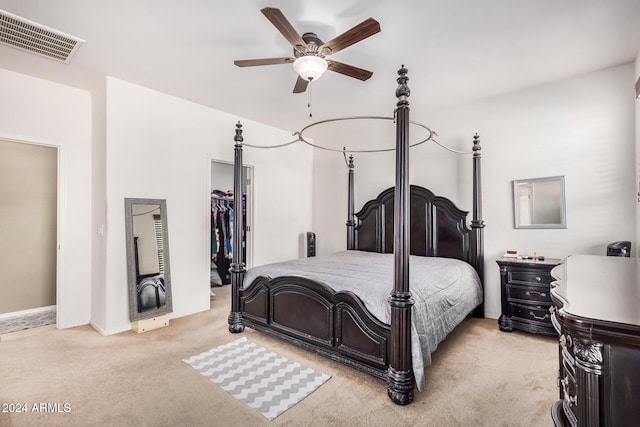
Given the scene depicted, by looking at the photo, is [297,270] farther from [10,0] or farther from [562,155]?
[562,155]

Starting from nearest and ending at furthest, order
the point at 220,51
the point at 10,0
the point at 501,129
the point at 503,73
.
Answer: the point at 10,0 < the point at 220,51 < the point at 503,73 < the point at 501,129

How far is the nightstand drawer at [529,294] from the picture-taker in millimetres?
3104

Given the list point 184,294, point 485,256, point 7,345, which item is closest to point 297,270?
point 184,294

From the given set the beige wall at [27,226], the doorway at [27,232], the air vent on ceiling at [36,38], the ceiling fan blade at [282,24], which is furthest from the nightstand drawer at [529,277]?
the beige wall at [27,226]

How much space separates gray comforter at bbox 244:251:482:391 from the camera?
221 centimetres

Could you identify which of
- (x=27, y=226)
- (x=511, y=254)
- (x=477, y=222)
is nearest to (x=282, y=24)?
(x=477, y=222)

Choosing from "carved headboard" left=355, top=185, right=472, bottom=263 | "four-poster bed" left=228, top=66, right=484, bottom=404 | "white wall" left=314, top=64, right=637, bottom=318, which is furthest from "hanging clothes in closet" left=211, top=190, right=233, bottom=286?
"white wall" left=314, top=64, right=637, bottom=318

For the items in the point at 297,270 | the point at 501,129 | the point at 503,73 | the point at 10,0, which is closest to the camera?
the point at 10,0

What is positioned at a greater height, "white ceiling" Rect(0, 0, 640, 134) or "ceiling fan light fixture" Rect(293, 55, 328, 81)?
"white ceiling" Rect(0, 0, 640, 134)

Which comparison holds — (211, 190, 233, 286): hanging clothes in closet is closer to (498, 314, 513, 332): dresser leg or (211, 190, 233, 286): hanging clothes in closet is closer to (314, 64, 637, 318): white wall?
(314, 64, 637, 318): white wall

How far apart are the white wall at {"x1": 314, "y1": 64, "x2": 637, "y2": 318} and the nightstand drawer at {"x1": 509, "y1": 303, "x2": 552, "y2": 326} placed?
483mm

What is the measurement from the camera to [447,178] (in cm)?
413

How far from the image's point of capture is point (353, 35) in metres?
1.99

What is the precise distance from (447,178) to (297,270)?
2.48m
